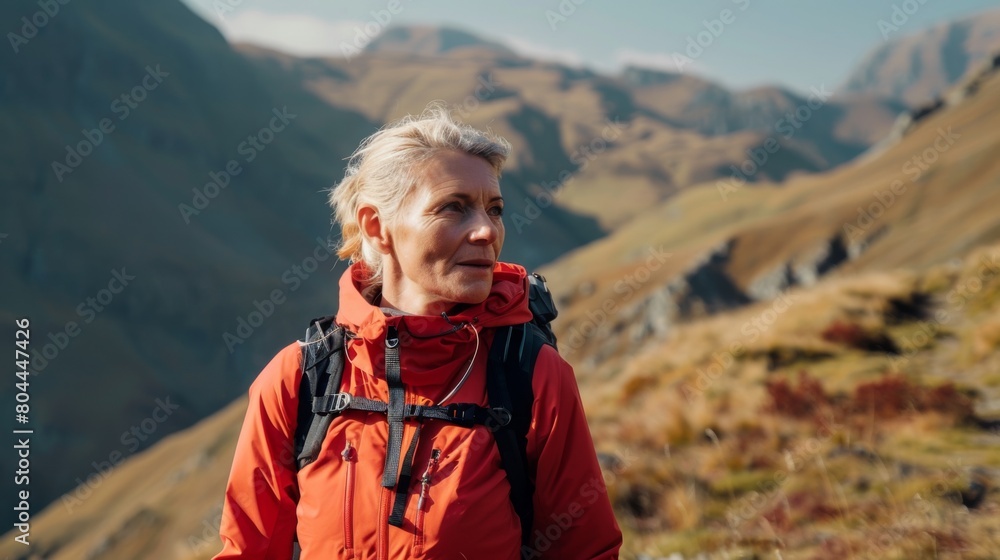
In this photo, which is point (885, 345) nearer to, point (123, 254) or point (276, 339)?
point (276, 339)

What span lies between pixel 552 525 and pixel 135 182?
17261 centimetres

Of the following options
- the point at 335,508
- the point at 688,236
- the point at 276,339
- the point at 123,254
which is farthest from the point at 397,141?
the point at 123,254

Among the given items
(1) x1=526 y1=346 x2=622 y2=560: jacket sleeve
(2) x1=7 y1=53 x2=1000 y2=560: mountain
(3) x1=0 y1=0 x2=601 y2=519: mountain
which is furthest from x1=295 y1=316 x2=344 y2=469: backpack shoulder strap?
(3) x1=0 y1=0 x2=601 y2=519: mountain

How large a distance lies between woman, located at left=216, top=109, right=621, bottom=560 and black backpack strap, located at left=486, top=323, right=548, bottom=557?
1.0 inches

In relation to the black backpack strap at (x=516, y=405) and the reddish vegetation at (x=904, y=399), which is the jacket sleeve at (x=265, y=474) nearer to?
the black backpack strap at (x=516, y=405)

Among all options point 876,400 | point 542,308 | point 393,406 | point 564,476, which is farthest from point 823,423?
point 393,406

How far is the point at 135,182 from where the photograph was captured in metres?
159

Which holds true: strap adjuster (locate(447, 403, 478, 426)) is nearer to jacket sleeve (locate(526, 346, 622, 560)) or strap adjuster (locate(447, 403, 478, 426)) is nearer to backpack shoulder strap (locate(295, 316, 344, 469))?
jacket sleeve (locate(526, 346, 622, 560))

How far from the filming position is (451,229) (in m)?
2.74

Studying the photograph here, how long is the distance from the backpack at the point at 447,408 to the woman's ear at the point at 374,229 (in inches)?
14.1

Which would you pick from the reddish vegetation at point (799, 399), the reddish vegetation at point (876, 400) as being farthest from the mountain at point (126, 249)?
the reddish vegetation at point (876, 400)

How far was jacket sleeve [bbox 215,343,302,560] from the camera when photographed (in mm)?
2764

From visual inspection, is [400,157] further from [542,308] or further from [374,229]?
[542,308]

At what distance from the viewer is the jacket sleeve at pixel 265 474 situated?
9.07 ft
